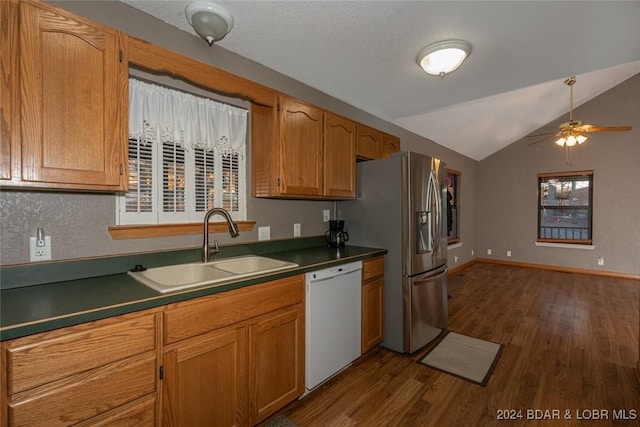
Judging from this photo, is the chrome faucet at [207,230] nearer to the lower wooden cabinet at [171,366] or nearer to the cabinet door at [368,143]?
the lower wooden cabinet at [171,366]

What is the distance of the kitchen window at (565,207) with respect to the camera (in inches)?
220

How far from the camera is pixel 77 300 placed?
1089 mm

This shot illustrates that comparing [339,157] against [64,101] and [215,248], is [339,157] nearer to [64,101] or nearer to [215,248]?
[215,248]

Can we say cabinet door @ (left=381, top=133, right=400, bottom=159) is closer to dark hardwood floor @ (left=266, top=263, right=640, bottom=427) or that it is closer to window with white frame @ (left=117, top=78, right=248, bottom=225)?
window with white frame @ (left=117, top=78, right=248, bottom=225)

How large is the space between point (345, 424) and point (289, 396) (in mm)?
374

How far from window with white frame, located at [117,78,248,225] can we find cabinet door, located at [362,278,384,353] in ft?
4.09

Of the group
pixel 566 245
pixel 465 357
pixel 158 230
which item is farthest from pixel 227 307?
pixel 566 245

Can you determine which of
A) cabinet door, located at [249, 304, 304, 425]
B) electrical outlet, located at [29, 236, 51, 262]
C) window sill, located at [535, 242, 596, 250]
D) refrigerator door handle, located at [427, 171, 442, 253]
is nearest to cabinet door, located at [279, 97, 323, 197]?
cabinet door, located at [249, 304, 304, 425]

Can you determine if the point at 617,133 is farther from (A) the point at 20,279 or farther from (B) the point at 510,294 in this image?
(A) the point at 20,279

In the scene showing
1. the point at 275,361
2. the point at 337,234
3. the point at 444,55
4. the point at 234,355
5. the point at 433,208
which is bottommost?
the point at 275,361

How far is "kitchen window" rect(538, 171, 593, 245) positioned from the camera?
5.58 m

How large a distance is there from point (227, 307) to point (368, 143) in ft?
7.20

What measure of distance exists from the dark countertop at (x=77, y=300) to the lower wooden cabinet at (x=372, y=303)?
0.97 m

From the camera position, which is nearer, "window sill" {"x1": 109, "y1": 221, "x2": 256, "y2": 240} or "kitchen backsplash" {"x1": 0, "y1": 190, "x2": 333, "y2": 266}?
"kitchen backsplash" {"x1": 0, "y1": 190, "x2": 333, "y2": 266}
